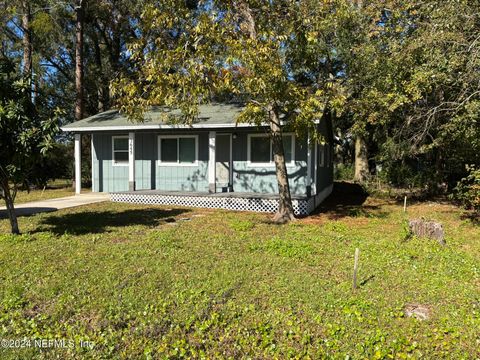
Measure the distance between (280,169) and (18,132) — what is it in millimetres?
5960

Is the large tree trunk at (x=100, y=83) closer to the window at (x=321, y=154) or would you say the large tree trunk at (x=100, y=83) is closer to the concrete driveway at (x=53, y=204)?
the concrete driveway at (x=53, y=204)

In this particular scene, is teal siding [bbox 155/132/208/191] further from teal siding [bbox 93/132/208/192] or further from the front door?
the front door

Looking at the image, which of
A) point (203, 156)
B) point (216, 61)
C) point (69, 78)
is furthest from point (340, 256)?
point (69, 78)

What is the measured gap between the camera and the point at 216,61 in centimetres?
773

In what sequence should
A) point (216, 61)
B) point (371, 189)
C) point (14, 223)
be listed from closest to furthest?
point (14, 223) < point (216, 61) < point (371, 189)

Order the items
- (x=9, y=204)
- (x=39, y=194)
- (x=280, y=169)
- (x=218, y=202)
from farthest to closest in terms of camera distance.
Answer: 1. (x=39, y=194)
2. (x=218, y=202)
3. (x=280, y=169)
4. (x=9, y=204)

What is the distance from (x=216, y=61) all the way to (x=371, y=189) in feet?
38.8

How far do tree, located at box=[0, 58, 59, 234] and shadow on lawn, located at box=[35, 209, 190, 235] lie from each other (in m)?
1.55

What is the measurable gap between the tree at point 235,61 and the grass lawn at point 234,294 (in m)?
2.94

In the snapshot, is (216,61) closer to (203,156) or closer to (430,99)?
(203,156)

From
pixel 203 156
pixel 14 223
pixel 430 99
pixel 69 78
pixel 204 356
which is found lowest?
pixel 204 356

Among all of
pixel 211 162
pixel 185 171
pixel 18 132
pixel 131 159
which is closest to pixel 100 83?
pixel 131 159

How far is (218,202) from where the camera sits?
11.5 meters

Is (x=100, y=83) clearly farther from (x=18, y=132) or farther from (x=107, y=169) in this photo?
(x=18, y=132)
